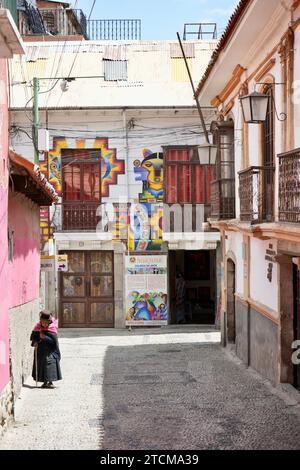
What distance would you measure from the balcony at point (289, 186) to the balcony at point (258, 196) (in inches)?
86.6

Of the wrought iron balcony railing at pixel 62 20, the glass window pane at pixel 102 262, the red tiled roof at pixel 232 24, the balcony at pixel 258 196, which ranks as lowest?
the glass window pane at pixel 102 262

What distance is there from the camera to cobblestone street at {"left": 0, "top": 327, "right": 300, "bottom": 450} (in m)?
9.23

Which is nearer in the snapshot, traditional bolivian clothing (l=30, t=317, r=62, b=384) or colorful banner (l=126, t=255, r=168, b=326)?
traditional bolivian clothing (l=30, t=317, r=62, b=384)

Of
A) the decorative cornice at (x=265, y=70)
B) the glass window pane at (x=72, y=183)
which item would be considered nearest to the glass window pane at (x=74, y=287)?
the glass window pane at (x=72, y=183)

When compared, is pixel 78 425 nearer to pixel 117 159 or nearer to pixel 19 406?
pixel 19 406

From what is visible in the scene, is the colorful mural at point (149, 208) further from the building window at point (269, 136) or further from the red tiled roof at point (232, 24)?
the building window at point (269, 136)

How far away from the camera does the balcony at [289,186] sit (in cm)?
945

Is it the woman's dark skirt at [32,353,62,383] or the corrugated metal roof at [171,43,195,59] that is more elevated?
the corrugated metal roof at [171,43,195,59]

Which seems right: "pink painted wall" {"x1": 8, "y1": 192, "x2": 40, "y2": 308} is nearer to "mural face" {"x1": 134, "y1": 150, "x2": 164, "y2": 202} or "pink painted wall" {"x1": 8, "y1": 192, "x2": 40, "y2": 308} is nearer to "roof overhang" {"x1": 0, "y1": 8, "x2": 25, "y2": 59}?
"roof overhang" {"x1": 0, "y1": 8, "x2": 25, "y2": 59}

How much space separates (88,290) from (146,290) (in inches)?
74.5

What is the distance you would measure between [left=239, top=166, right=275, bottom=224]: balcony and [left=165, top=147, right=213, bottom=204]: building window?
9693 mm

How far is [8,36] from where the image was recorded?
7.76 meters

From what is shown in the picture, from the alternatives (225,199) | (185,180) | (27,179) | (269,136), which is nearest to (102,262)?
(185,180)

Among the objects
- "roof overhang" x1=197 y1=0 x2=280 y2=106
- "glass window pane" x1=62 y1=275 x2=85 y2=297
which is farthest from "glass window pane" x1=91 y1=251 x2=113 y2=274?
"roof overhang" x1=197 y1=0 x2=280 y2=106
